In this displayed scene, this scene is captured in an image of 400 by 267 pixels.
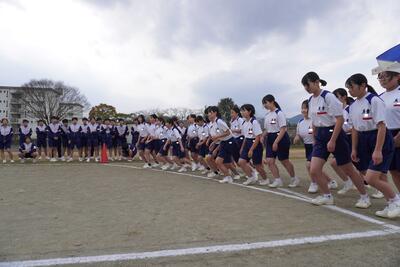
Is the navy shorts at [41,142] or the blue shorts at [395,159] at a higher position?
the navy shorts at [41,142]

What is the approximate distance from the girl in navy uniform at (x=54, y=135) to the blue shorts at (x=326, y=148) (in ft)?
44.3

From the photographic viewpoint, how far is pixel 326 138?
5.93 m

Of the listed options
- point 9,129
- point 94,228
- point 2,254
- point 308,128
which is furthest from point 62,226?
point 9,129

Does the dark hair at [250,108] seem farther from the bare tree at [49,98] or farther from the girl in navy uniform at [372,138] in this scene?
the bare tree at [49,98]

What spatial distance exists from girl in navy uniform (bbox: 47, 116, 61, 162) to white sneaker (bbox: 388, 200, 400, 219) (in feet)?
48.1

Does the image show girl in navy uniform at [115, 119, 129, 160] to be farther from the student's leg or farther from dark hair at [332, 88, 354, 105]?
the student's leg

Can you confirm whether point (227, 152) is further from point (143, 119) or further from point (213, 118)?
point (143, 119)

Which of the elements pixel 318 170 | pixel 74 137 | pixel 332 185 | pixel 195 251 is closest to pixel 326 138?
pixel 318 170

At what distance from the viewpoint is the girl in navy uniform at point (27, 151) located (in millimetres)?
15990

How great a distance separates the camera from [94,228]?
4.66 meters

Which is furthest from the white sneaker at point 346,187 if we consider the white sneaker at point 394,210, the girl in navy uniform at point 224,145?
the girl in navy uniform at point 224,145

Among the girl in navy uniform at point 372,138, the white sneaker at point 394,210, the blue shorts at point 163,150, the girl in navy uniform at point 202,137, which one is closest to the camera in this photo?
→ the white sneaker at point 394,210

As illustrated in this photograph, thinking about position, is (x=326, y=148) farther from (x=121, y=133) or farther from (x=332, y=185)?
(x=121, y=133)

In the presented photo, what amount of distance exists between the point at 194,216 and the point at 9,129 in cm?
1360
